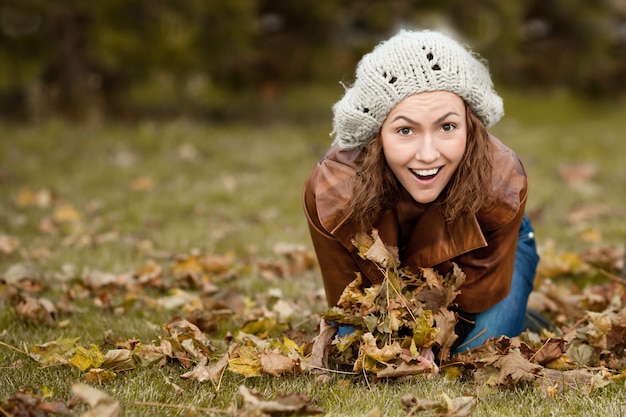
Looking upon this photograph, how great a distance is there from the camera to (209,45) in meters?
7.96

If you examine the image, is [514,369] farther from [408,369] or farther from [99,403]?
[99,403]

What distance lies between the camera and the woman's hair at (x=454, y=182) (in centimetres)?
242

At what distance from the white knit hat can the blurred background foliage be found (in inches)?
213

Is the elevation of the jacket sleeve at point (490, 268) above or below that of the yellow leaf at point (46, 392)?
above

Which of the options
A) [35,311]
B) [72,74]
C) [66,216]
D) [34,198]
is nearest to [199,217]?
[66,216]

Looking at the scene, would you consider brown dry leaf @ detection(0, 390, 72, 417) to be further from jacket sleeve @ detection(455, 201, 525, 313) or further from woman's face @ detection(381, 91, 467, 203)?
jacket sleeve @ detection(455, 201, 525, 313)

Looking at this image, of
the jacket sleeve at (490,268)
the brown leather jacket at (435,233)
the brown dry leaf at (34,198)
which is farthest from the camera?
the brown dry leaf at (34,198)

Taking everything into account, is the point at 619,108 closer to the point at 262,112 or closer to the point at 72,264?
the point at 262,112

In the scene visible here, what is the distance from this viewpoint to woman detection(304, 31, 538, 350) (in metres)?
2.33

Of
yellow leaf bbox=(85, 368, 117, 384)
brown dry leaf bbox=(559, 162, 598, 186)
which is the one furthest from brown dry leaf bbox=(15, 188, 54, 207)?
brown dry leaf bbox=(559, 162, 598, 186)

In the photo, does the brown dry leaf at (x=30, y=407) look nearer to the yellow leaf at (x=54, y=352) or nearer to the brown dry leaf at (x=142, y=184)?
the yellow leaf at (x=54, y=352)

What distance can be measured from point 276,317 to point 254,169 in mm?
3973

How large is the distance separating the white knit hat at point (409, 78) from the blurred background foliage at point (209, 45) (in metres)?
5.40

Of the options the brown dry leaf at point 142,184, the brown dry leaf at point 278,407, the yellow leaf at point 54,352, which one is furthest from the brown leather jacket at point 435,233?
the brown dry leaf at point 142,184
